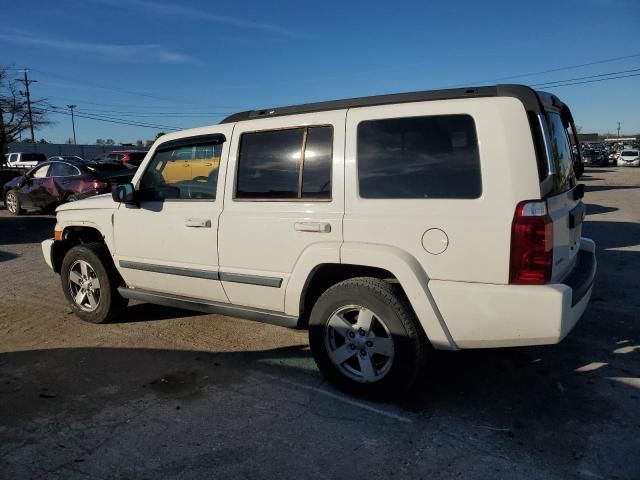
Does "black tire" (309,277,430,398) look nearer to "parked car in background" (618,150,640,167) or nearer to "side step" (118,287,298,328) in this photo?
"side step" (118,287,298,328)

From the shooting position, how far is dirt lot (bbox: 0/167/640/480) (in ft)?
8.88

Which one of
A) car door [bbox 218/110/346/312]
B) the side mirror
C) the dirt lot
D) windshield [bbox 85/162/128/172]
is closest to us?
the dirt lot

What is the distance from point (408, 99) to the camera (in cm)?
326

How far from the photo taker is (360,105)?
342cm

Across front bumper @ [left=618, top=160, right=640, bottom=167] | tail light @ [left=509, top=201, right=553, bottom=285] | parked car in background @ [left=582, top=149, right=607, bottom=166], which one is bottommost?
tail light @ [left=509, top=201, right=553, bottom=285]

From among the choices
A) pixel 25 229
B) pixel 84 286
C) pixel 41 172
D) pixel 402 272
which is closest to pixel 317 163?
pixel 402 272

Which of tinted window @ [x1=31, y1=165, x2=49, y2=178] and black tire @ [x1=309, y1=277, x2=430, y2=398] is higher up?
tinted window @ [x1=31, y1=165, x2=49, y2=178]

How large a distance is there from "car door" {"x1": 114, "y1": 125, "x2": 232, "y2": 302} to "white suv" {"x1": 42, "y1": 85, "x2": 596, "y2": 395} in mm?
14

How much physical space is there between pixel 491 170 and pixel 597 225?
942 centimetres

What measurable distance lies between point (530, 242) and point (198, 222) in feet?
7.92

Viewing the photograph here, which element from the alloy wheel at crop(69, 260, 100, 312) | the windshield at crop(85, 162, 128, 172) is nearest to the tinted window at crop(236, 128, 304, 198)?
the alloy wheel at crop(69, 260, 100, 312)

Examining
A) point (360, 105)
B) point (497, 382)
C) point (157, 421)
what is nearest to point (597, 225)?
point (497, 382)

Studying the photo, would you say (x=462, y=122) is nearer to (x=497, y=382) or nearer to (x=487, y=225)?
(x=487, y=225)

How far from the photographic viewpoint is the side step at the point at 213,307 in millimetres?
3709
